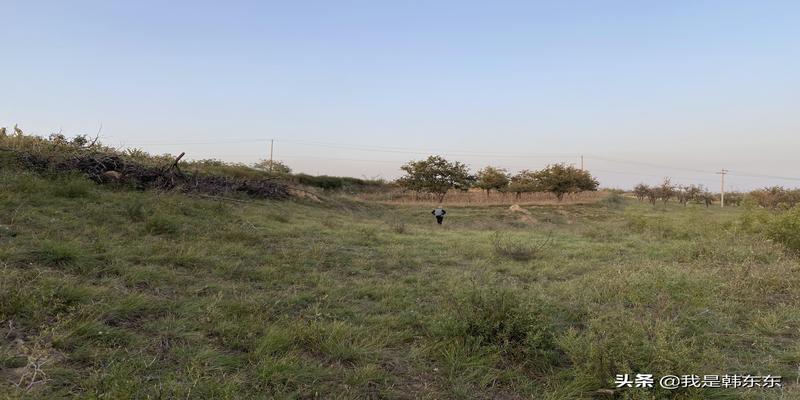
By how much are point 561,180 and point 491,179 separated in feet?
17.1

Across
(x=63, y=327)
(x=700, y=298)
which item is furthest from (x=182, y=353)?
(x=700, y=298)

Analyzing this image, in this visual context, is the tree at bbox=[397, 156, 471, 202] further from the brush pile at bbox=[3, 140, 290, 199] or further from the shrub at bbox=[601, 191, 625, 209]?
the brush pile at bbox=[3, 140, 290, 199]

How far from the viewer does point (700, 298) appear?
480 cm

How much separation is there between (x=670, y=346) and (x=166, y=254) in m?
5.23

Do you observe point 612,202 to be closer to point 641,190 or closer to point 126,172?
point 641,190

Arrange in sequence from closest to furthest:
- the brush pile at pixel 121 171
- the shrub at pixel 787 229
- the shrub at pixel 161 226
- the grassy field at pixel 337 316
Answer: the grassy field at pixel 337 316, the shrub at pixel 161 226, the shrub at pixel 787 229, the brush pile at pixel 121 171

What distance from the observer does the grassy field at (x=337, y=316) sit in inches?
106

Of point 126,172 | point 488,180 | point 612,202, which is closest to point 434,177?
point 488,180

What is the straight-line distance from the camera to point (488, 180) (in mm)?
33781

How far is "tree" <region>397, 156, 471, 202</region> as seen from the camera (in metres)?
32.2

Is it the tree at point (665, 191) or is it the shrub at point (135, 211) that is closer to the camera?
the shrub at point (135, 211)

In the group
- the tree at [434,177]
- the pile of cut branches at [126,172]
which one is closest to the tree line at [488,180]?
the tree at [434,177]

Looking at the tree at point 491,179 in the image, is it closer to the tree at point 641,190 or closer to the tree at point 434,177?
the tree at point 434,177

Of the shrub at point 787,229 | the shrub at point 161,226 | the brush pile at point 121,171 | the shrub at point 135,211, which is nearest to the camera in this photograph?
the shrub at point 161,226
